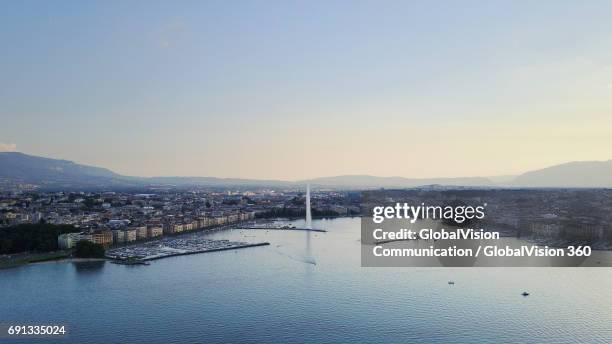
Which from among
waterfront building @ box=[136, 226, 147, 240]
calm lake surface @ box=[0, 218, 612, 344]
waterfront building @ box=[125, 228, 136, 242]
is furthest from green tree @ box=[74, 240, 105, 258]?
waterfront building @ box=[136, 226, 147, 240]

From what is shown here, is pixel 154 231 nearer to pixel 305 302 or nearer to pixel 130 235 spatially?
pixel 130 235

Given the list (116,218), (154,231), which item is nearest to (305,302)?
(154,231)

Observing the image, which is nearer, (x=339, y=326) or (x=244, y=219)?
(x=339, y=326)

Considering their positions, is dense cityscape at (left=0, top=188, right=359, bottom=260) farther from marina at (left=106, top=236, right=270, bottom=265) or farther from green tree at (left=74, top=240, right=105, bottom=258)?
green tree at (left=74, top=240, right=105, bottom=258)

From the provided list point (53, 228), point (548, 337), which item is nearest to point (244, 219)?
point (53, 228)

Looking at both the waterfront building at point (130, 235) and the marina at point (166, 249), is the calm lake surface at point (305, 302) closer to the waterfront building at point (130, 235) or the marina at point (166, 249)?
the marina at point (166, 249)

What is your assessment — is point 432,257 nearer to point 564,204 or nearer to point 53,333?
point 53,333

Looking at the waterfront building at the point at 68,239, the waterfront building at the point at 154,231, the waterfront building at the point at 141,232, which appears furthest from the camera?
the waterfront building at the point at 154,231

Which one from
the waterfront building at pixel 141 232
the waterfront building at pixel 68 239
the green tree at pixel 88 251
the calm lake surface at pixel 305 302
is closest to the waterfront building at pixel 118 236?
the waterfront building at pixel 141 232
